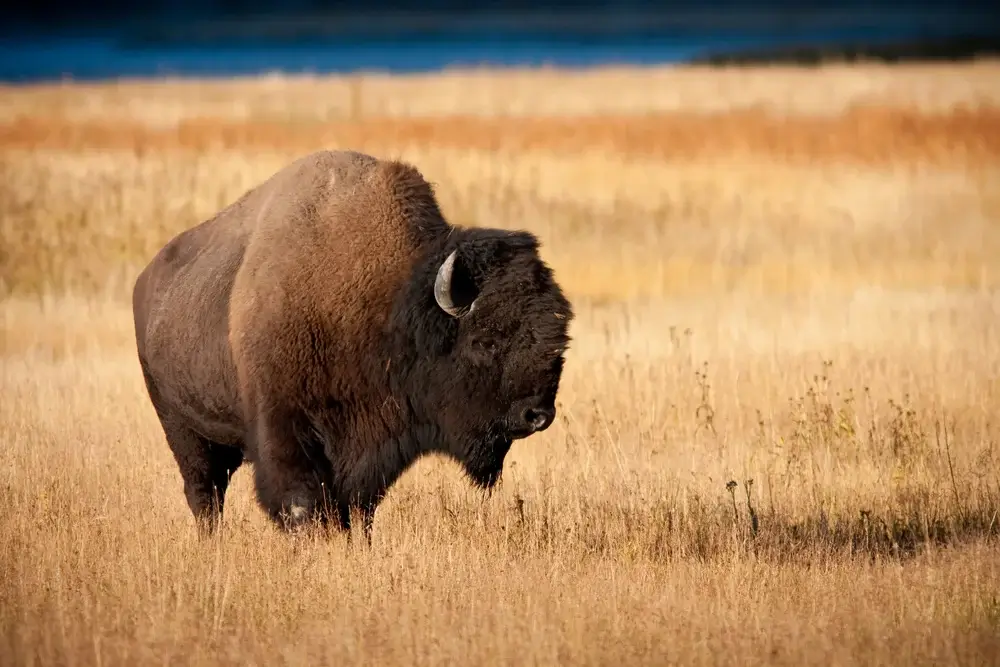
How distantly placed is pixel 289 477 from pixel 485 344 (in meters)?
1.23

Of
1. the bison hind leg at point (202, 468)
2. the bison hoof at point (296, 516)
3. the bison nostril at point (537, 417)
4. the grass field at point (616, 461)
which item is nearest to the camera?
the grass field at point (616, 461)

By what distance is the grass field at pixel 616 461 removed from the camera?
6.14 m

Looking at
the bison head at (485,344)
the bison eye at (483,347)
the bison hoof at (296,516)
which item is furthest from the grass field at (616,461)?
the bison eye at (483,347)

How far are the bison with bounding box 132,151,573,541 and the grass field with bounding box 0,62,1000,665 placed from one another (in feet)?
1.47

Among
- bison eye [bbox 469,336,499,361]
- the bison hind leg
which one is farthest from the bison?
the bison hind leg

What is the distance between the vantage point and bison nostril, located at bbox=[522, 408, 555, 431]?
676cm

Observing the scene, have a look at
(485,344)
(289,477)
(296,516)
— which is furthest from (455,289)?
(296,516)

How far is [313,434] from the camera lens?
7371 millimetres

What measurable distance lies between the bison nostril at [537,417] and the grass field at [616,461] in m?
0.75

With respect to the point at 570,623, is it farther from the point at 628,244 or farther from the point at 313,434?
the point at 628,244

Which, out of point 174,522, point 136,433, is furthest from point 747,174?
point 174,522

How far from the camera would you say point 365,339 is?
23.9 feet

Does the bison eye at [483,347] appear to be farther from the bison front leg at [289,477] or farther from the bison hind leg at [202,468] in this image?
the bison hind leg at [202,468]

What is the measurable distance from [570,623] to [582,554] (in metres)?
1.42
